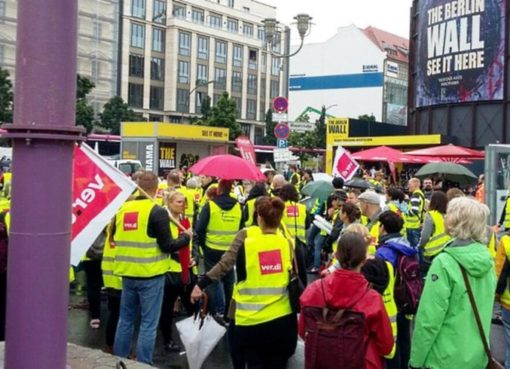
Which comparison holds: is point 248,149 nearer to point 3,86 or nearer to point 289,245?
point 289,245

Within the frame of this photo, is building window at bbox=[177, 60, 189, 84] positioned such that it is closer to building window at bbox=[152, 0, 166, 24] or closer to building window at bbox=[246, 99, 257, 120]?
building window at bbox=[152, 0, 166, 24]

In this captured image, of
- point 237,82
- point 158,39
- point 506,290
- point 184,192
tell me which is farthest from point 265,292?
point 237,82

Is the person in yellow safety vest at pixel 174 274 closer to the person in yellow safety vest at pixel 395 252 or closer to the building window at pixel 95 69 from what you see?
the person in yellow safety vest at pixel 395 252

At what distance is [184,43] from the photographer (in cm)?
8288

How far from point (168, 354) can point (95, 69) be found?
219 ft

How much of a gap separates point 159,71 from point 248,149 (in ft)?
228

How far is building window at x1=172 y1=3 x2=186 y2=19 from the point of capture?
3255 inches

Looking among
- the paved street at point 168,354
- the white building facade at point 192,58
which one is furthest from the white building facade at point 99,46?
the paved street at point 168,354

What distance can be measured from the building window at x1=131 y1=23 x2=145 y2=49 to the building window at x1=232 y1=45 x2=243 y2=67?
49.7 ft

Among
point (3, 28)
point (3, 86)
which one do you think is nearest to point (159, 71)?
point (3, 28)

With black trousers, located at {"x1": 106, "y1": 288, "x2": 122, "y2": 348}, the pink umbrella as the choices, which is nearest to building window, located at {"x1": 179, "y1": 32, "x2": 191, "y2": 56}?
the pink umbrella

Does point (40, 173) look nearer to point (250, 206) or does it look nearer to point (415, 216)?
point (250, 206)

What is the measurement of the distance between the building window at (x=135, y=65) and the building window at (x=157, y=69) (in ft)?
6.88

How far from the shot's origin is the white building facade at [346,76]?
98.7 m
